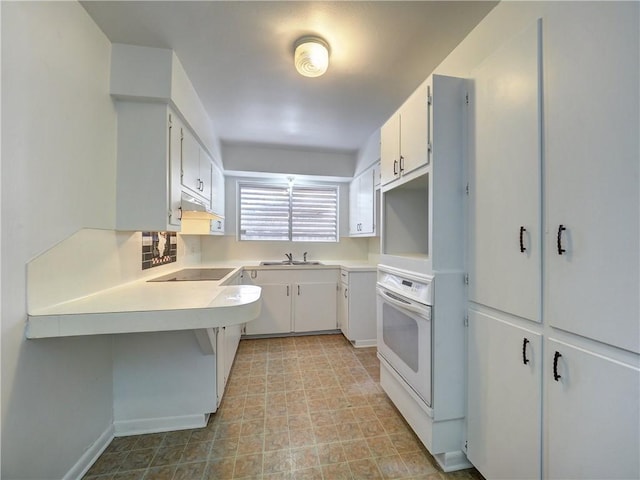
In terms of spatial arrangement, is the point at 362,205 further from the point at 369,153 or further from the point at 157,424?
the point at 157,424

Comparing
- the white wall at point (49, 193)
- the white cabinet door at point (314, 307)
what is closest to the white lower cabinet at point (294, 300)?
the white cabinet door at point (314, 307)

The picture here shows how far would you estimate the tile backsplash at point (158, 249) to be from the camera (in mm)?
2088

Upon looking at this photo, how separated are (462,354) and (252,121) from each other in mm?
2675

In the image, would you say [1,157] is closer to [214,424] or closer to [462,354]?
[214,424]

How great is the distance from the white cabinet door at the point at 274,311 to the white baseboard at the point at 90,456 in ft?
5.52

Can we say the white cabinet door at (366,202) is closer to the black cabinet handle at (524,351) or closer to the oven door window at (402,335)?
the oven door window at (402,335)

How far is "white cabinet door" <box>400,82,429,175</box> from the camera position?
147 cm

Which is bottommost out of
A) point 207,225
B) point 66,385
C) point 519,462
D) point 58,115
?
point 519,462

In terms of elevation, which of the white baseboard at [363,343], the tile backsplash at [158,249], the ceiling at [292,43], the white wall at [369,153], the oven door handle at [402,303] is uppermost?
the ceiling at [292,43]

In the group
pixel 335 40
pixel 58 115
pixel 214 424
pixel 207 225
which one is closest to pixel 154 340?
pixel 214 424

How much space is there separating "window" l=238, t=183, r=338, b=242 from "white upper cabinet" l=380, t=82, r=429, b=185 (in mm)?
2040

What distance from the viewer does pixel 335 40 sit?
1.54 metres

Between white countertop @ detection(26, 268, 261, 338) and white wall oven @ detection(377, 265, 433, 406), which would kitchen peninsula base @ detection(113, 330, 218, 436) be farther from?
white wall oven @ detection(377, 265, 433, 406)

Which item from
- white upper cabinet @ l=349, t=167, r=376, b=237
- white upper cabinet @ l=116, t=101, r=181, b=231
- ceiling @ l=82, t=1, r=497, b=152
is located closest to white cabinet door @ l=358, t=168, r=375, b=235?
white upper cabinet @ l=349, t=167, r=376, b=237
